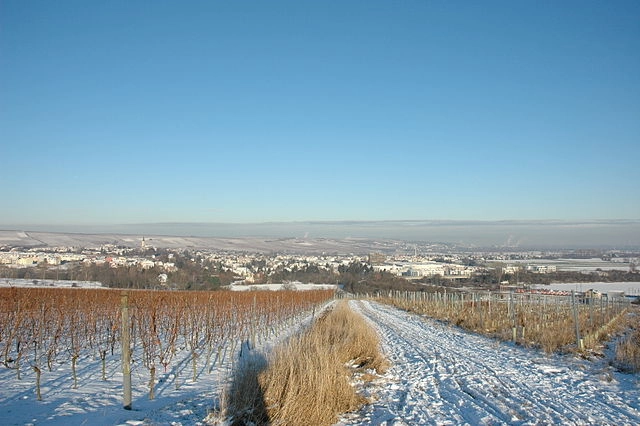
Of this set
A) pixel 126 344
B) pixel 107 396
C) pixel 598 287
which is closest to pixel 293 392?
pixel 126 344

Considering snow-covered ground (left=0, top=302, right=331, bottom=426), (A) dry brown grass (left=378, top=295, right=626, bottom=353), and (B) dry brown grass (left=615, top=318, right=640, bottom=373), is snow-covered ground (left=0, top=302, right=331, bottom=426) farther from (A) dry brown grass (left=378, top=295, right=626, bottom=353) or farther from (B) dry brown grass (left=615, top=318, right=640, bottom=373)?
(A) dry brown grass (left=378, top=295, right=626, bottom=353)

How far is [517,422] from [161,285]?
59.2 m

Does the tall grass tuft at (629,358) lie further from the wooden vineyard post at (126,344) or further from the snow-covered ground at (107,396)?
the wooden vineyard post at (126,344)

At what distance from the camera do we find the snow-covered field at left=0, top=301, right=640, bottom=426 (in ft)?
21.4

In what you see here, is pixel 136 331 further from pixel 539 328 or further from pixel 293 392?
pixel 539 328

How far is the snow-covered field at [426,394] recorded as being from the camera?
21.4ft

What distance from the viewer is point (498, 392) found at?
8.17 metres

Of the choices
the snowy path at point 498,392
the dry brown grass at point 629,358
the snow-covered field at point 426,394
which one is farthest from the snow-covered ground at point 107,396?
the dry brown grass at point 629,358

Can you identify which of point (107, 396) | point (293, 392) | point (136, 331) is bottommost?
point (136, 331)

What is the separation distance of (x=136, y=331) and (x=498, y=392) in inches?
529

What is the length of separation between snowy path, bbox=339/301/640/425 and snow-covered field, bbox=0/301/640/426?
15 millimetres

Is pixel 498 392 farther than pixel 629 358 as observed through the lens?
No

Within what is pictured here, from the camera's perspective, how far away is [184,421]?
5906 millimetres

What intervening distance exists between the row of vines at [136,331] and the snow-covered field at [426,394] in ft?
1.24
